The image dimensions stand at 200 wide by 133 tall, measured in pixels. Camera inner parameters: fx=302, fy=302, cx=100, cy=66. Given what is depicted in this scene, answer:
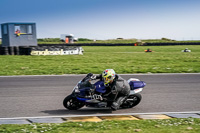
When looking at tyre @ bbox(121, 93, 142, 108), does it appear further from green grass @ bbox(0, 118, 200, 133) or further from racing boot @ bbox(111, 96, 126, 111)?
green grass @ bbox(0, 118, 200, 133)

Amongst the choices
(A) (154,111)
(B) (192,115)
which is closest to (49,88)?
(A) (154,111)

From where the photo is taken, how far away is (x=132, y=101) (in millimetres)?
8062

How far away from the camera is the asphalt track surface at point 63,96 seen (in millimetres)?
7715

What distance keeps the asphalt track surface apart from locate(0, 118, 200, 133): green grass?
132 centimetres

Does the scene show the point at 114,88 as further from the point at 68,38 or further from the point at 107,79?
the point at 68,38

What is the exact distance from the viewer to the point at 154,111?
302 inches

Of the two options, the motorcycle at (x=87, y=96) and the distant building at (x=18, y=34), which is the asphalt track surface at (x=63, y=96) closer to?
the motorcycle at (x=87, y=96)

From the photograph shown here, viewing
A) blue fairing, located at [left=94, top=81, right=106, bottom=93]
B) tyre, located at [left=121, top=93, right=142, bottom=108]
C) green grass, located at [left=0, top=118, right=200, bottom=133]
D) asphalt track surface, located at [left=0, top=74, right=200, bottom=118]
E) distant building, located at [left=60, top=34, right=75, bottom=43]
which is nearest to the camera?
green grass, located at [left=0, top=118, right=200, bottom=133]

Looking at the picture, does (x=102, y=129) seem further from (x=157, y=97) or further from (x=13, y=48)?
(x=13, y=48)

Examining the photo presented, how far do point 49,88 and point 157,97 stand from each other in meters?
3.99

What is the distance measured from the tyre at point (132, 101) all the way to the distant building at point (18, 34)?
88.9 ft

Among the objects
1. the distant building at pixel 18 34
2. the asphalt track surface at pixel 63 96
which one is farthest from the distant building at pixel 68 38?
the asphalt track surface at pixel 63 96

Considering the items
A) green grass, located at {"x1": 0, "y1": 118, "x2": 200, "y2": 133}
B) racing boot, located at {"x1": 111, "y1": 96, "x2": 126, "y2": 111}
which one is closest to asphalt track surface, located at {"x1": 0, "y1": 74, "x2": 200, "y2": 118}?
racing boot, located at {"x1": 111, "y1": 96, "x2": 126, "y2": 111}

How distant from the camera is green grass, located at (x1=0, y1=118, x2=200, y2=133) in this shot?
18.4ft
